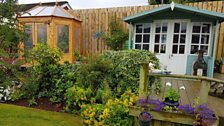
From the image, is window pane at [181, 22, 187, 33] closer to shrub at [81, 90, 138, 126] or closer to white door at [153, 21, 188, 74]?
white door at [153, 21, 188, 74]

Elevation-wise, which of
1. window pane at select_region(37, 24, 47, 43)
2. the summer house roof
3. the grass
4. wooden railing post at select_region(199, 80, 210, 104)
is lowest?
the grass

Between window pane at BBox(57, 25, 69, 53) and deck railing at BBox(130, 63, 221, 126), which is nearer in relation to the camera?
deck railing at BBox(130, 63, 221, 126)

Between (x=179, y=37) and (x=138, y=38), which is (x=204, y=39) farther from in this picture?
(x=138, y=38)

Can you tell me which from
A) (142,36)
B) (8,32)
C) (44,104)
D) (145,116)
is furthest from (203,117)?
(142,36)

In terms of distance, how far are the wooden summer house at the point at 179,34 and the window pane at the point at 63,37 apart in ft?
9.61

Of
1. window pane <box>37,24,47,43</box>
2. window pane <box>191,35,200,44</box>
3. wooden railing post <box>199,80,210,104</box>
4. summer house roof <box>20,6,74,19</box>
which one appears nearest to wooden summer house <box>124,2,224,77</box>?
window pane <box>191,35,200,44</box>

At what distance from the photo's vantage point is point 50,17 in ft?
26.2

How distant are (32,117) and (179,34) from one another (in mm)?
5285

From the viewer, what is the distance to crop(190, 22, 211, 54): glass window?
6605 millimetres

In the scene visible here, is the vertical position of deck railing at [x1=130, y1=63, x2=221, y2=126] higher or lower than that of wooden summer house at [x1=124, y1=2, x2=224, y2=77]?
lower

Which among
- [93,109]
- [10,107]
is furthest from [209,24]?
[10,107]

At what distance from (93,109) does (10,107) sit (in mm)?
2434

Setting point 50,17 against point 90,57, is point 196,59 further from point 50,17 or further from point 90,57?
point 50,17

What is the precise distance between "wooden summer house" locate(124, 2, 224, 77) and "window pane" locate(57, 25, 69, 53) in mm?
2929
